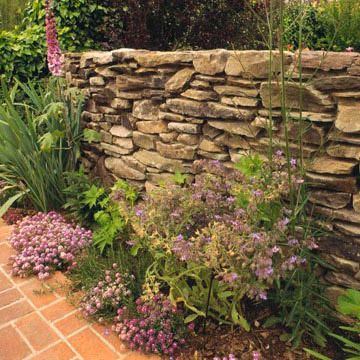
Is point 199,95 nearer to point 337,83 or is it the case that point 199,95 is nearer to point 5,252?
point 337,83

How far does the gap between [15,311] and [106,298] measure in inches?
21.9

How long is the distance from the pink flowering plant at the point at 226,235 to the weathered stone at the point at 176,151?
38 centimetres

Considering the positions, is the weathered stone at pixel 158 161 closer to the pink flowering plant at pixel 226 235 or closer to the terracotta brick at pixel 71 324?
the pink flowering plant at pixel 226 235

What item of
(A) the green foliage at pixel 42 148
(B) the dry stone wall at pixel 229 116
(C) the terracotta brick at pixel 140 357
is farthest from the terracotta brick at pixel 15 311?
(B) the dry stone wall at pixel 229 116

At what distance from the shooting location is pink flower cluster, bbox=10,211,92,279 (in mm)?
2564

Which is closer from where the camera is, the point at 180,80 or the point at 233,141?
the point at 233,141

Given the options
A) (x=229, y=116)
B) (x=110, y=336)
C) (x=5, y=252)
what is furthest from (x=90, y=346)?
(x=229, y=116)

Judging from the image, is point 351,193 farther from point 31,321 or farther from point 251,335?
point 31,321

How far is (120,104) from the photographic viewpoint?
2982mm

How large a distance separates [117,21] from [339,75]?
2.82 meters

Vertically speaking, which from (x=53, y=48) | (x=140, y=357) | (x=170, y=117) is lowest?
(x=140, y=357)

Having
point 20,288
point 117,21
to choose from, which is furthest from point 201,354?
point 117,21

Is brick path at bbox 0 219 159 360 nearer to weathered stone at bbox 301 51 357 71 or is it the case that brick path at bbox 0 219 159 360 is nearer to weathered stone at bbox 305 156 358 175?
weathered stone at bbox 305 156 358 175

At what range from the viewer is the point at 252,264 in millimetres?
1508
